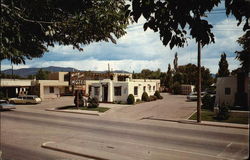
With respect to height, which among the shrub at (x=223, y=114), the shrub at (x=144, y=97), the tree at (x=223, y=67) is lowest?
the shrub at (x=223, y=114)

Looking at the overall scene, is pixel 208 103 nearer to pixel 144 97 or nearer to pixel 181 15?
pixel 144 97

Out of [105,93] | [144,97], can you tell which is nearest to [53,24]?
[105,93]

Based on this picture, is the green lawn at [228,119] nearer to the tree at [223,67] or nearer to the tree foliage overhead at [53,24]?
the tree foliage overhead at [53,24]

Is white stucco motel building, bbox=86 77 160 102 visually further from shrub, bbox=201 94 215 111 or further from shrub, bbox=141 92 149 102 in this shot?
shrub, bbox=201 94 215 111

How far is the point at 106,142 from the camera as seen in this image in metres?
14.0

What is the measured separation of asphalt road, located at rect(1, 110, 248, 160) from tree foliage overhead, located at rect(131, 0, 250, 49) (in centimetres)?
843

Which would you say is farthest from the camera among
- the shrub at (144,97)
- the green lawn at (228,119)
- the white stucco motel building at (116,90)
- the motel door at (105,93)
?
the shrub at (144,97)

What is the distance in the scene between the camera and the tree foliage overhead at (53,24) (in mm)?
4766

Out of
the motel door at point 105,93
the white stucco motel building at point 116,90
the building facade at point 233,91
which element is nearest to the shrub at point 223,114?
the building facade at point 233,91

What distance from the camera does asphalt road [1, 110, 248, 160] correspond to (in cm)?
1156

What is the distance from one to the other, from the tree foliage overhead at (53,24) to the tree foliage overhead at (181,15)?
3.54ft

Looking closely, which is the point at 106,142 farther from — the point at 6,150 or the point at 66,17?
the point at 66,17

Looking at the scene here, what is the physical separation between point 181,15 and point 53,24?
340cm

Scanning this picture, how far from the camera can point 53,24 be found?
18.5 feet
